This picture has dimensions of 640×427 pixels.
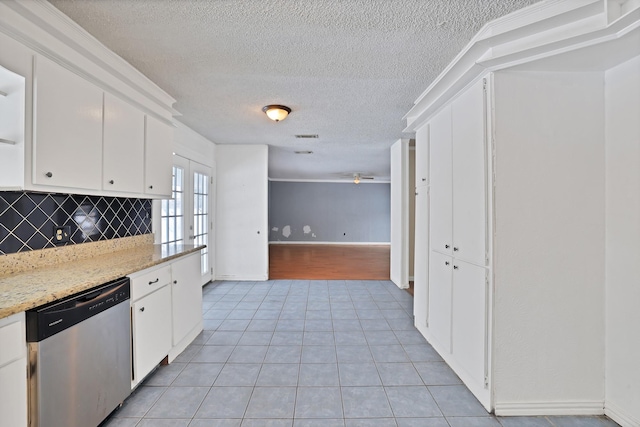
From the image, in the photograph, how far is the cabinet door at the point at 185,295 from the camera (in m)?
2.34

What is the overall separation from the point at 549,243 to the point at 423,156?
54.7 inches

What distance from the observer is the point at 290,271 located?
5.80m

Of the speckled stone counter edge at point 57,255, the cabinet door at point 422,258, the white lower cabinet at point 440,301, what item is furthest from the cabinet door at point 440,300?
the speckled stone counter edge at point 57,255

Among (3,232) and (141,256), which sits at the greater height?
(3,232)

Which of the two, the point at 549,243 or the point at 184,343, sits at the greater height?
the point at 549,243

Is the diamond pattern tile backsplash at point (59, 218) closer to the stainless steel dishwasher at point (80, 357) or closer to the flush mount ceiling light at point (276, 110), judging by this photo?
the stainless steel dishwasher at point (80, 357)

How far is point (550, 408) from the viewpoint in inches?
68.1

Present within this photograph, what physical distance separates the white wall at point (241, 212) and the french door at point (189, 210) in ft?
0.69

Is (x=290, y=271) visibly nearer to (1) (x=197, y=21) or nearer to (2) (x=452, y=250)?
(2) (x=452, y=250)

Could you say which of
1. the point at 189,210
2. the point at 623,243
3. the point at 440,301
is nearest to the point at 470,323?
the point at 440,301

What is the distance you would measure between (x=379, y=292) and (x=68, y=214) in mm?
3809

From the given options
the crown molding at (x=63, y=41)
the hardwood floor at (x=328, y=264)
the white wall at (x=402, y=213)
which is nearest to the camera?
the crown molding at (x=63, y=41)

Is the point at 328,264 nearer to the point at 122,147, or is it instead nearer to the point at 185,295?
the point at 185,295

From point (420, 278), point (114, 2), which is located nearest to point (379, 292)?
point (420, 278)
